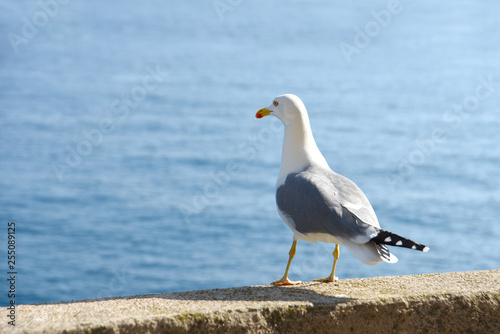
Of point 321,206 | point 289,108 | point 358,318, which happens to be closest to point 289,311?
point 358,318

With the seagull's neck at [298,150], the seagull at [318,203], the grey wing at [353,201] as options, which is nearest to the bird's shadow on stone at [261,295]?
the seagull at [318,203]

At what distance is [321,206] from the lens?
2611 millimetres

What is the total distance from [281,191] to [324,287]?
0.50 metres

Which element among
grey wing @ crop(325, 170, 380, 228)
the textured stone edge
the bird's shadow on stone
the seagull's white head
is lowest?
the bird's shadow on stone

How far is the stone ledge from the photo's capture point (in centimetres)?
196

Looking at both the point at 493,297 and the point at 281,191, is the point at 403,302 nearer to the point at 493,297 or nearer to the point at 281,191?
the point at 493,297

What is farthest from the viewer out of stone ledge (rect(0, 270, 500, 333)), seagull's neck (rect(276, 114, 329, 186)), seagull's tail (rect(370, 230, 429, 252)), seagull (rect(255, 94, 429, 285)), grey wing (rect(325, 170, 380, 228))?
seagull's neck (rect(276, 114, 329, 186))

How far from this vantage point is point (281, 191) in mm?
2840

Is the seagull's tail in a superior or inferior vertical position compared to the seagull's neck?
superior

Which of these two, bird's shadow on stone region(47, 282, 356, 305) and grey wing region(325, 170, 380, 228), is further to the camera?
grey wing region(325, 170, 380, 228)

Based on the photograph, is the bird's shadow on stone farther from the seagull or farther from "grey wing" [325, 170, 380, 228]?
"grey wing" [325, 170, 380, 228]

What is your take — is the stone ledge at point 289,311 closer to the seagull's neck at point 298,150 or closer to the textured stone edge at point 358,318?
the textured stone edge at point 358,318

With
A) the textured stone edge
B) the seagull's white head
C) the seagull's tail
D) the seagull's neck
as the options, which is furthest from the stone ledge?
the seagull's white head

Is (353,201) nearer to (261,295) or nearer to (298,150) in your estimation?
(298,150)
